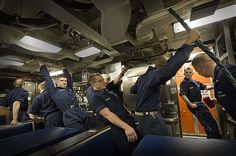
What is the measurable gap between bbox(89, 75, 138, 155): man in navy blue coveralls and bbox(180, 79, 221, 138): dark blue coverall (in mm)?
1384

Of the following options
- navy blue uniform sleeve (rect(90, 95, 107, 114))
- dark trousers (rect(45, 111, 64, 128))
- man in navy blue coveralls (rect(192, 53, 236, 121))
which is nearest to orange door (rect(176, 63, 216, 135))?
man in navy blue coveralls (rect(192, 53, 236, 121))

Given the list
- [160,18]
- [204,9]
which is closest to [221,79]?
[204,9]

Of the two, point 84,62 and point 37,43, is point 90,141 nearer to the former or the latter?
point 37,43

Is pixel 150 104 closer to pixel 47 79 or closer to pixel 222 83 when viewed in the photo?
pixel 222 83

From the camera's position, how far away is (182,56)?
1.48 m

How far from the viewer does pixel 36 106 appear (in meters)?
3.00

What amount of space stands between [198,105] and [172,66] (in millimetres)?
1665

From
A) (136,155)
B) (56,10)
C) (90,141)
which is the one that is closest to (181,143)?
(136,155)

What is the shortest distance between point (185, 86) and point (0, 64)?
287 cm

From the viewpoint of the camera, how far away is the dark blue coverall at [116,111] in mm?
1866

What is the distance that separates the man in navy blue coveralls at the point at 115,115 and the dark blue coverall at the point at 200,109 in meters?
1.38

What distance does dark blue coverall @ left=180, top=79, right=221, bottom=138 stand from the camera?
2.55 metres

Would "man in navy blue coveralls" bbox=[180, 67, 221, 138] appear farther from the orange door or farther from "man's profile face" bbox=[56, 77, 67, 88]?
"man's profile face" bbox=[56, 77, 67, 88]

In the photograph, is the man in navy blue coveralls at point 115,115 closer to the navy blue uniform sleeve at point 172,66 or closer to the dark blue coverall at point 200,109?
the navy blue uniform sleeve at point 172,66
